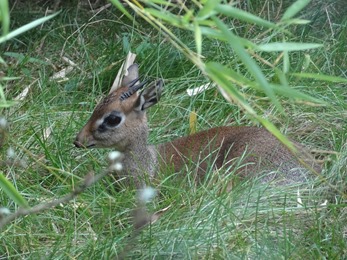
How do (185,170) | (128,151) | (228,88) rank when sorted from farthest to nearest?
(128,151) < (185,170) < (228,88)

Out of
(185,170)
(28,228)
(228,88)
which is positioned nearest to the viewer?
(228,88)

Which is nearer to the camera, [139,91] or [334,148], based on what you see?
[334,148]

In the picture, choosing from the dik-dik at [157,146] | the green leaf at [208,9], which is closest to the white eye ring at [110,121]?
the dik-dik at [157,146]

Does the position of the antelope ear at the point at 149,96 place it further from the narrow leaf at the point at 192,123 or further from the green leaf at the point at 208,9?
the green leaf at the point at 208,9

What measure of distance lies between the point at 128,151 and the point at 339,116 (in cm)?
122

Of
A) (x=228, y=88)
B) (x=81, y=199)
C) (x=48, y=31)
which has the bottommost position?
(x=48, y=31)

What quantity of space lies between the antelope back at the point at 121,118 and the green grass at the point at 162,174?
0.13 m

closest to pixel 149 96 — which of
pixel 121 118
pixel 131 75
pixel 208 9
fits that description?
pixel 121 118

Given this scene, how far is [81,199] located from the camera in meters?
4.59

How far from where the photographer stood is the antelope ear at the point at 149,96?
5.34 metres

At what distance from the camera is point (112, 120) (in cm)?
539

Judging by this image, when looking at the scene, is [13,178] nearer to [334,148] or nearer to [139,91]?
[139,91]

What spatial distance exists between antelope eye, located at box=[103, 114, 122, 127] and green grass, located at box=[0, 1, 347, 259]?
210 mm

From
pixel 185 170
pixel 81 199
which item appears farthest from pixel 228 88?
pixel 185 170
